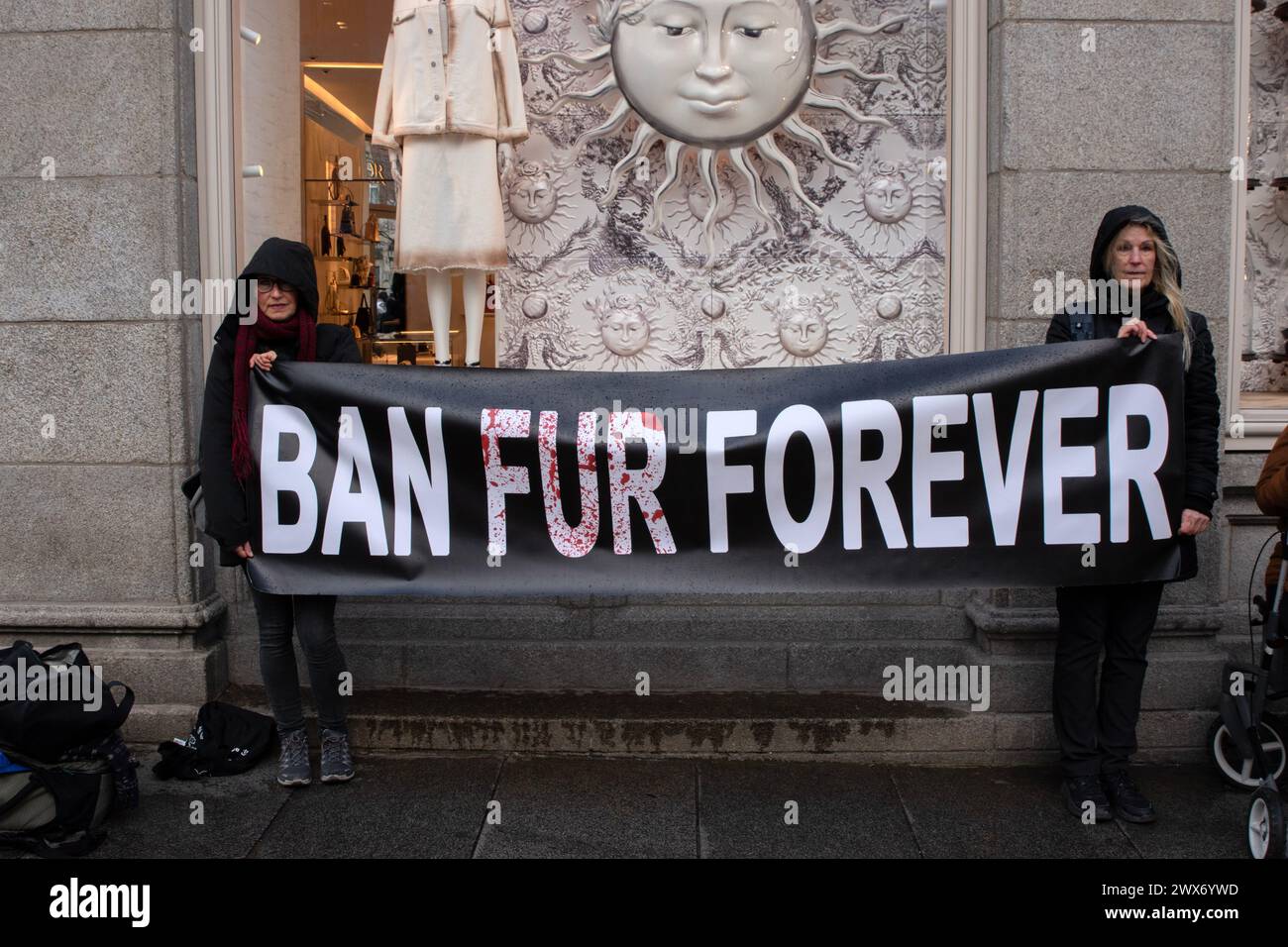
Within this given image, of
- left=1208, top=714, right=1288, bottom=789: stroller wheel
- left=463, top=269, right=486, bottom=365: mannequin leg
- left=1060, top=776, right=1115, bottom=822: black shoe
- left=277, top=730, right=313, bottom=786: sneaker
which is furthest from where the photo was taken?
left=463, top=269, right=486, bottom=365: mannequin leg

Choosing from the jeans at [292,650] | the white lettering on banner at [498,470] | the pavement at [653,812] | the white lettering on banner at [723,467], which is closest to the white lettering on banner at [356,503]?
the jeans at [292,650]

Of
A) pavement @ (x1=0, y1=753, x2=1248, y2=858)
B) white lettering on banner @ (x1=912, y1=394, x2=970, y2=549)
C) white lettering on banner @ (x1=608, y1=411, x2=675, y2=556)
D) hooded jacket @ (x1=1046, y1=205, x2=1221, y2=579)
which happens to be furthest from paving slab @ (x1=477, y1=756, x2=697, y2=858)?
hooded jacket @ (x1=1046, y1=205, x2=1221, y2=579)

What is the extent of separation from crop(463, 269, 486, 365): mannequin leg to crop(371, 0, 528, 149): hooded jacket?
0.69 metres

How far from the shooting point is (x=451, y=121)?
18.5 ft

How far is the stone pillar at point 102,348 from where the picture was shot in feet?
17.6

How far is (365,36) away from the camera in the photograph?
19.9 ft

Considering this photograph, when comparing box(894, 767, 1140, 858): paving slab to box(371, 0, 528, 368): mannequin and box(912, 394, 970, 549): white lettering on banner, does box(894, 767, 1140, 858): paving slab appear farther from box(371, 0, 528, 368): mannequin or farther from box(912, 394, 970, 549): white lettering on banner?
box(371, 0, 528, 368): mannequin

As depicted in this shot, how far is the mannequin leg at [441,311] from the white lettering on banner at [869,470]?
7.56 feet

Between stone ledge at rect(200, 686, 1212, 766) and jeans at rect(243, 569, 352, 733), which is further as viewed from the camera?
stone ledge at rect(200, 686, 1212, 766)

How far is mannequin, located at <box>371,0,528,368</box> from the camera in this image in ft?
18.6

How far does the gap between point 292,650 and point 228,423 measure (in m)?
0.98

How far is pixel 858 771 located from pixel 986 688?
71 cm

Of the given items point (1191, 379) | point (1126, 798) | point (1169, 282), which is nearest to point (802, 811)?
point (1126, 798)

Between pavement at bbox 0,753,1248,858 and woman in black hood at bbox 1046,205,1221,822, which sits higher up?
woman in black hood at bbox 1046,205,1221,822
